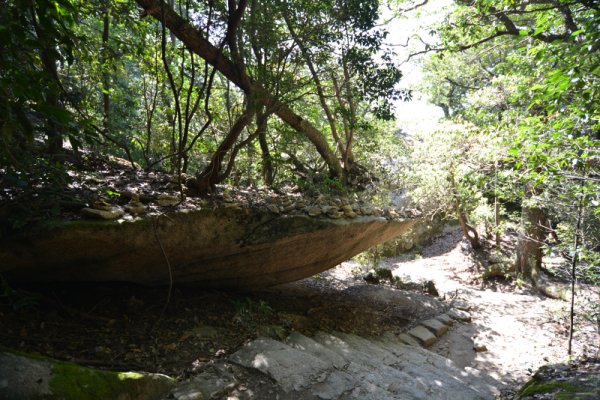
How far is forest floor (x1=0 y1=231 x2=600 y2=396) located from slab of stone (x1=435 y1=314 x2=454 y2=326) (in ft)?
0.52

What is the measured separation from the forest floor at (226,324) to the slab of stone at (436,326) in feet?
0.52

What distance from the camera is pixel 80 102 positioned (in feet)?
16.4

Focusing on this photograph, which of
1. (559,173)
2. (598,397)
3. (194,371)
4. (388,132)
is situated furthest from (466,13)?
(194,371)

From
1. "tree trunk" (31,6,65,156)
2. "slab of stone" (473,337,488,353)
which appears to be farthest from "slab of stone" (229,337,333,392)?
"slab of stone" (473,337,488,353)

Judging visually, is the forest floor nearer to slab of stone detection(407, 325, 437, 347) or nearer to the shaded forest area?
slab of stone detection(407, 325, 437, 347)

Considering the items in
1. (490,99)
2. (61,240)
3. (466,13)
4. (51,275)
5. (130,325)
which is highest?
(466,13)

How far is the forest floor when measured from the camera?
8.89ft

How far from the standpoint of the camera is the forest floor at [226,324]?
8.89ft

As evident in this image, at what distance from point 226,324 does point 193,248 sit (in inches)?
36.0

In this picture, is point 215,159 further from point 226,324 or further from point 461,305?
point 461,305

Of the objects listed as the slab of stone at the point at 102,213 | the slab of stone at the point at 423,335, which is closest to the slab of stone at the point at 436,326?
the slab of stone at the point at 423,335

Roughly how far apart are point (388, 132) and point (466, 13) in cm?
312

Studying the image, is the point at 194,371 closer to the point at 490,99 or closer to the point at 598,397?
the point at 598,397

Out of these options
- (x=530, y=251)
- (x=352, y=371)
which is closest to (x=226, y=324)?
(x=352, y=371)
